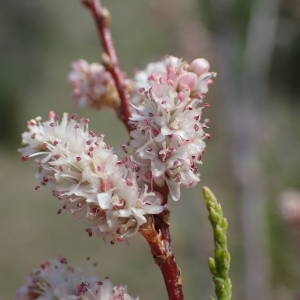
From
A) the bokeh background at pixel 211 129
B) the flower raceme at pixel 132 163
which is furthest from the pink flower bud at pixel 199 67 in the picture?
the bokeh background at pixel 211 129

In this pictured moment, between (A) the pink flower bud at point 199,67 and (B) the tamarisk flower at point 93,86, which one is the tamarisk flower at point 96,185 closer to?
(A) the pink flower bud at point 199,67

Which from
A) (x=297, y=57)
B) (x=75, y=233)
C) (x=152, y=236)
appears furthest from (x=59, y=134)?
(x=297, y=57)

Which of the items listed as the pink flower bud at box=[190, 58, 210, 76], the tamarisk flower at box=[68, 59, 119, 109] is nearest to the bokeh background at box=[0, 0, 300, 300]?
the tamarisk flower at box=[68, 59, 119, 109]

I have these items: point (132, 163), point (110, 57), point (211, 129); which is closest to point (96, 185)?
point (132, 163)

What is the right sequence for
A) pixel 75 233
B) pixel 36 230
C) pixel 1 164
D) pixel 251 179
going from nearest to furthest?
pixel 251 179 → pixel 75 233 → pixel 36 230 → pixel 1 164

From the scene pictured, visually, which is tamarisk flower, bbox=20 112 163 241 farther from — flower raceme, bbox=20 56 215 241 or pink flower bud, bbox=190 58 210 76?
pink flower bud, bbox=190 58 210 76

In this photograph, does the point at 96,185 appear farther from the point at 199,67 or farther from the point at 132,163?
the point at 199,67

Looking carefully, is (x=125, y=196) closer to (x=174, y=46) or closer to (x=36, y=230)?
(x=174, y=46)
